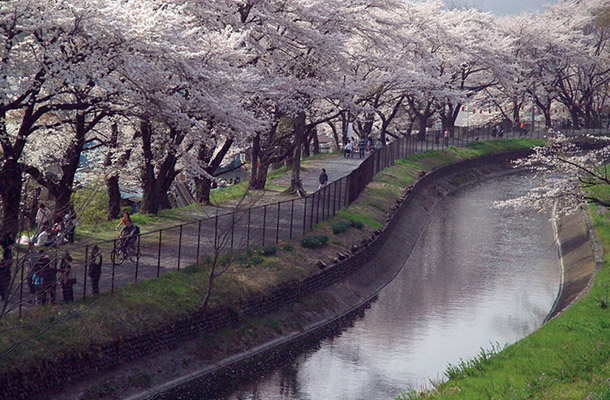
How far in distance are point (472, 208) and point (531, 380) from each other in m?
38.2

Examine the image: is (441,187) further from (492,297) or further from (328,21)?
(492,297)

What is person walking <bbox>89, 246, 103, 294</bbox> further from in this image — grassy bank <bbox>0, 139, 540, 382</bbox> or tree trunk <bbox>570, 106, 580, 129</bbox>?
tree trunk <bbox>570, 106, 580, 129</bbox>

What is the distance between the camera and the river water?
76.7 feet

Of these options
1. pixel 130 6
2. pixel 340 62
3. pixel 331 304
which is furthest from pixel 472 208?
pixel 130 6

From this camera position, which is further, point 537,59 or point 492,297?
point 537,59

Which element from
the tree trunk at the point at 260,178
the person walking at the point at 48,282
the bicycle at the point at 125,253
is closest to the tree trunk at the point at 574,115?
the tree trunk at the point at 260,178

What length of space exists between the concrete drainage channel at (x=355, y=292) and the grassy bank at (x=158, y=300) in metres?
1.22

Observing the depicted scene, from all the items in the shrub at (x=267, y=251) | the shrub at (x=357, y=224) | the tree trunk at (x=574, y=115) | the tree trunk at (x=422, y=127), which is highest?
the tree trunk at (x=574, y=115)

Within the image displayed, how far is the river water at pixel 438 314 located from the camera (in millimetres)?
23375

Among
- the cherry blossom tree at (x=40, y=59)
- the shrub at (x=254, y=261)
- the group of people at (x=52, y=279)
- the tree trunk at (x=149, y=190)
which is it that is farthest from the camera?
the tree trunk at (x=149, y=190)

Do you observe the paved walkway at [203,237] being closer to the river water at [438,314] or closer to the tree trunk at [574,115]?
the river water at [438,314]

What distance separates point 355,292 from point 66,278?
47.6 feet

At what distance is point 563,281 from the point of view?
36.2 meters

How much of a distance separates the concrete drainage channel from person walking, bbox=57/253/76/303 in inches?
138
